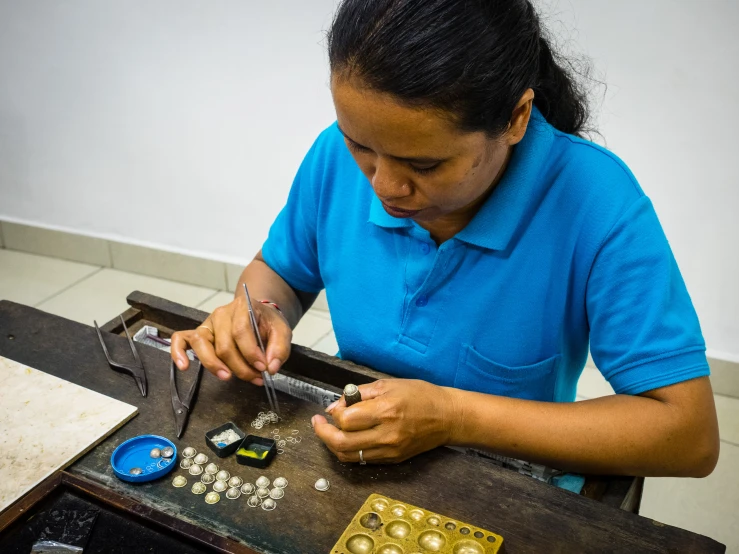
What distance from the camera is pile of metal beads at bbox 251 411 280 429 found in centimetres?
113

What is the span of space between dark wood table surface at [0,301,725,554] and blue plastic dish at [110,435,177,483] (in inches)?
0.5

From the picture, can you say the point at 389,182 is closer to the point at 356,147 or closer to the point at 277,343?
the point at 356,147

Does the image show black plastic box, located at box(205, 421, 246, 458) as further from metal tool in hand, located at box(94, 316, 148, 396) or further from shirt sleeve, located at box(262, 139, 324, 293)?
shirt sleeve, located at box(262, 139, 324, 293)

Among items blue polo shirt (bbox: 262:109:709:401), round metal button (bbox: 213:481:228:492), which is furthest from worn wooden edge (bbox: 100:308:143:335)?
round metal button (bbox: 213:481:228:492)

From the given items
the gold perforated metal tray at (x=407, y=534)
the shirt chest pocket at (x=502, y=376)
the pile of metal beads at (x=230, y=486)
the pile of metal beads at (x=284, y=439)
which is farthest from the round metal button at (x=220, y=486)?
the shirt chest pocket at (x=502, y=376)

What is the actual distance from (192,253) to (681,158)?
2.23m

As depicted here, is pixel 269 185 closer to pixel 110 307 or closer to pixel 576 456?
pixel 110 307

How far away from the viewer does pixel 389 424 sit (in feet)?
3.33

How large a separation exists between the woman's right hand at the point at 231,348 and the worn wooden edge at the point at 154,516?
28 cm

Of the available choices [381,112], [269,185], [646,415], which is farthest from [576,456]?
[269,185]

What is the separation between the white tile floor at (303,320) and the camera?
2.12 m

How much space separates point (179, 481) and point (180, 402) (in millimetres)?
188

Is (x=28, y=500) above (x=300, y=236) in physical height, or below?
below

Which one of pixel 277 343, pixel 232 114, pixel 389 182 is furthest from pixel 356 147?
pixel 232 114
